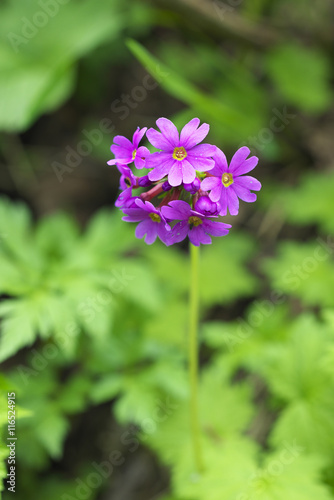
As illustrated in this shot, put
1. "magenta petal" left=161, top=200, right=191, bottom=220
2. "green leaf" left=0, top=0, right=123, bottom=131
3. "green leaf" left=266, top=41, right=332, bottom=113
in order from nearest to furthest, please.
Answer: "magenta petal" left=161, top=200, right=191, bottom=220 < "green leaf" left=0, top=0, right=123, bottom=131 < "green leaf" left=266, top=41, right=332, bottom=113

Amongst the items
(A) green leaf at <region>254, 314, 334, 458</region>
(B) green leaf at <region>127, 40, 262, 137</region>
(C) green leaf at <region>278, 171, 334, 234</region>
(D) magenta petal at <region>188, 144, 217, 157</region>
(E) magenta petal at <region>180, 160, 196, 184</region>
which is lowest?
(C) green leaf at <region>278, 171, 334, 234</region>

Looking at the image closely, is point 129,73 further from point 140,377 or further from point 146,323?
point 140,377

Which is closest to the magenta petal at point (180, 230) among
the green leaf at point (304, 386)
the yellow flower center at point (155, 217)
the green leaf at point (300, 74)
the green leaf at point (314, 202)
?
the yellow flower center at point (155, 217)

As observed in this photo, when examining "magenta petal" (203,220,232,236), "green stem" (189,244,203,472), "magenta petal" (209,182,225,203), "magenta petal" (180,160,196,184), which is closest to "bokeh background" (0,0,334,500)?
"green stem" (189,244,203,472)

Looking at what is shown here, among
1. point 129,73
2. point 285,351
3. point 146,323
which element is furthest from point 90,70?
point 285,351

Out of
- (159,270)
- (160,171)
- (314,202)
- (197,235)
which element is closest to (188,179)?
(160,171)

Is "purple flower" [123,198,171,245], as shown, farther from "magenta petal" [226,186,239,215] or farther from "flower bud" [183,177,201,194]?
"magenta petal" [226,186,239,215]

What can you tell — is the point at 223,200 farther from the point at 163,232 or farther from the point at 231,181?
the point at 163,232
